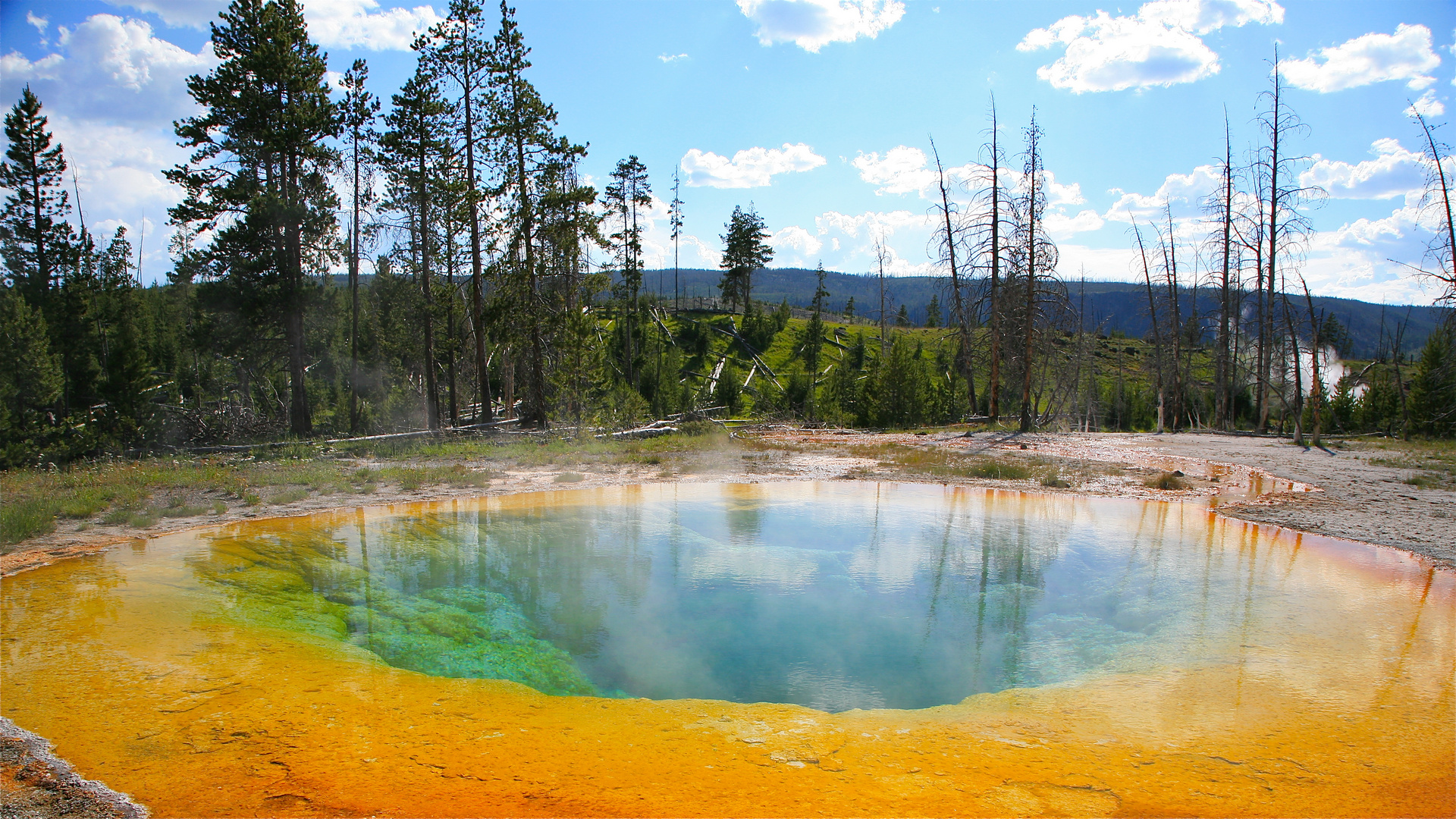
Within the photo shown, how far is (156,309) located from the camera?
49.9 m

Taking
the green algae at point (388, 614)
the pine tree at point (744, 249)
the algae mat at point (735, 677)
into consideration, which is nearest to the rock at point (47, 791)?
the algae mat at point (735, 677)

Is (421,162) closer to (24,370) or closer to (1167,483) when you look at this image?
(24,370)

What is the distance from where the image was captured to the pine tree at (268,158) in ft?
65.8

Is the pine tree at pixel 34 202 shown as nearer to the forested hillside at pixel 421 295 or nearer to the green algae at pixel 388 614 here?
the forested hillside at pixel 421 295

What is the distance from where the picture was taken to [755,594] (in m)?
8.08

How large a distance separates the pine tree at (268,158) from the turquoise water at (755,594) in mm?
13861

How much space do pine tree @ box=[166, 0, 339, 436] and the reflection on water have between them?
14037 mm

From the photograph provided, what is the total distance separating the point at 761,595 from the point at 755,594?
7cm

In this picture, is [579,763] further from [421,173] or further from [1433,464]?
[421,173]

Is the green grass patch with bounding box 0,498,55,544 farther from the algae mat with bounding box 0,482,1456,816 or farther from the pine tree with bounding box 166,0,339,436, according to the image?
the pine tree with bounding box 166,0,339,436

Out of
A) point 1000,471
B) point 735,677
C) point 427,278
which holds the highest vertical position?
point 427,278

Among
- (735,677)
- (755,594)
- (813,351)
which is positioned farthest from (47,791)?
(813,351)

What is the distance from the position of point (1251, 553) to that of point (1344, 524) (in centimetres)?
273

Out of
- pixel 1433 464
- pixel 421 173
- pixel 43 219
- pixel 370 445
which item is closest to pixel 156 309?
pixel 43 219
